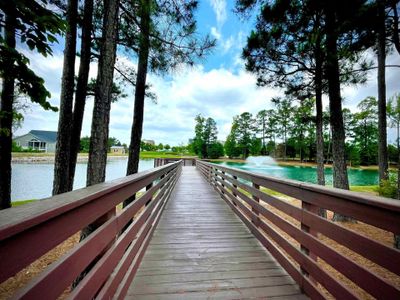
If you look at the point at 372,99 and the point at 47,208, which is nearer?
the point at 47,208

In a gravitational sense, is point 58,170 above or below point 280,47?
below

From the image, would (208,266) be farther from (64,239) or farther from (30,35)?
(30,35)

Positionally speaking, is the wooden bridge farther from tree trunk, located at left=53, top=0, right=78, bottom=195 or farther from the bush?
the bush

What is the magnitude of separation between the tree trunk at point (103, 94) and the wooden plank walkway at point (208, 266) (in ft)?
5.02

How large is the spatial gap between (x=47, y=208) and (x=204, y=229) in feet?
9.46

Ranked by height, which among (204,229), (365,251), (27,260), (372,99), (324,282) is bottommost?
(204,229)

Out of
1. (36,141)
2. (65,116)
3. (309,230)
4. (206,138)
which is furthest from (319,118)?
(36,141)

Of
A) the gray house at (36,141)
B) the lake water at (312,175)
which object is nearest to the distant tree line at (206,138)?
the lake water at (312,175)

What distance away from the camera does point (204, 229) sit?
3.35 meters

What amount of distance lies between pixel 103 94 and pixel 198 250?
9.31ft

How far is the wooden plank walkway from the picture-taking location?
1.79 m

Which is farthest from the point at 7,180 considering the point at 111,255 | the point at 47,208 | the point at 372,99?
the point at 372,99

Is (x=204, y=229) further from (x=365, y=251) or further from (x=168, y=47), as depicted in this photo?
(x=168, y=47)

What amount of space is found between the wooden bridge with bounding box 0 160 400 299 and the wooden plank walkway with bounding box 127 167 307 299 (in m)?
0.01
